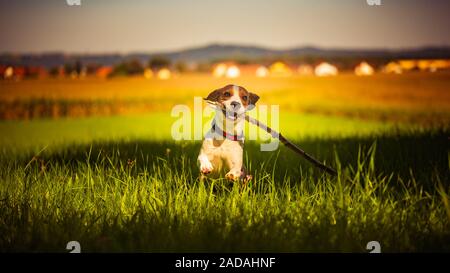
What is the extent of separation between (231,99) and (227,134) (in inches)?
15.9

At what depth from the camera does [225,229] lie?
4430 mm

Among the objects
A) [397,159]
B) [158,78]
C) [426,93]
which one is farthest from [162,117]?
[397,159]

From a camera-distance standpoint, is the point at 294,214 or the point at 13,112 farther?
the point at 13,112

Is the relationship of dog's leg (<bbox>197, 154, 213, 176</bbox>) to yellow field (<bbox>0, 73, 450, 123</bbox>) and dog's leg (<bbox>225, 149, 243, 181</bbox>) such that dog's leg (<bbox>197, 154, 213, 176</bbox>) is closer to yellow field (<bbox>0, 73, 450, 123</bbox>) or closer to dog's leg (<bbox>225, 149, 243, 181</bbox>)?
dog's leg (<bbox>225, 149, 243, 181</bbox>)

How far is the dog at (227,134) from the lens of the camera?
15.5 feet

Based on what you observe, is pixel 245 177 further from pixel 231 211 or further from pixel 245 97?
pixel 245 97

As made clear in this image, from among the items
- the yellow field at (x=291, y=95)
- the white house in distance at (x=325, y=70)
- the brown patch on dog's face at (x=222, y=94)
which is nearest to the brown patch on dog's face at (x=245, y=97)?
the brown patch on dog's face at (x=222, y=94)

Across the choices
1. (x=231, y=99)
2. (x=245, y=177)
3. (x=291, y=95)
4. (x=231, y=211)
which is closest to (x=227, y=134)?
(x=231, y=99)

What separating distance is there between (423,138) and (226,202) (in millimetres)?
5002

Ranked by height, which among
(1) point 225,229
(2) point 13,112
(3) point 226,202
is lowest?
(1) point 225,229

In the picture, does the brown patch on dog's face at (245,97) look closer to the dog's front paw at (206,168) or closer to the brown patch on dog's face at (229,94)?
the brown patch on dog's face at (229,94)

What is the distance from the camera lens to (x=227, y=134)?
4887 mm
